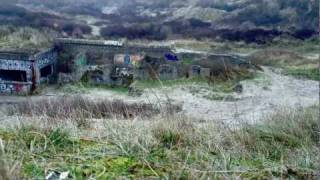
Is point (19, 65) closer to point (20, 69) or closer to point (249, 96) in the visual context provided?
point (20, 69)

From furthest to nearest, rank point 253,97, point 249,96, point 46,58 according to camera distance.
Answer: point 46,58
point 249,96
point 253,97

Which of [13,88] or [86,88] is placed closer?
[13,88]

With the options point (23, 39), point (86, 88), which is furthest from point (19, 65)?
point (23, 39)

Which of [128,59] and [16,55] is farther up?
[16,55]

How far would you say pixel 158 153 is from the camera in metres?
2.45

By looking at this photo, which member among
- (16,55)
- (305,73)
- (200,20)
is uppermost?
A: (200,20)

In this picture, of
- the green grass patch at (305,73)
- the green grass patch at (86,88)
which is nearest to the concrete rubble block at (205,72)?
the green grass patch at (86,88)

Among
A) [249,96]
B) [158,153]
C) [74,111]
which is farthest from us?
[249,96]

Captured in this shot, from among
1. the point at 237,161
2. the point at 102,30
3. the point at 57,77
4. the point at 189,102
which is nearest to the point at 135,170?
the point at 237,161

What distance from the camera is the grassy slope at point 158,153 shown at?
2.17 m

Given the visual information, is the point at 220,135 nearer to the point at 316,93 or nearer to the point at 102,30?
the point at 316,93

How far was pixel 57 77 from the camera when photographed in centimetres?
1981

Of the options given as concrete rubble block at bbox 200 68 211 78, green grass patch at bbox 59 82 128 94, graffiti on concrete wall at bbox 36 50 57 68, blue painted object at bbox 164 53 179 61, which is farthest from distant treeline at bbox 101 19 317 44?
green grass patch at bbox 59 82 128 94

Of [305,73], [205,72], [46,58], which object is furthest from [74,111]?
[305,73]
